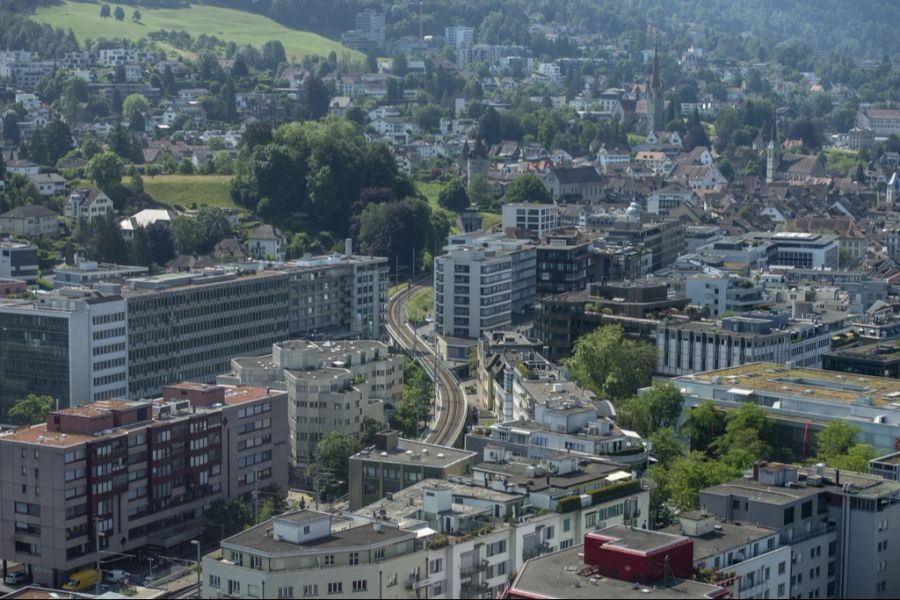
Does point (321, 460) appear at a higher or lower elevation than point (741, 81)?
lower

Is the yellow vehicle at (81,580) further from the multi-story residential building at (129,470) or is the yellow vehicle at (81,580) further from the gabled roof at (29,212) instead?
the gabled roof at (29,212)

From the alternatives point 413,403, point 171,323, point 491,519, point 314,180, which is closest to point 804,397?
point 413,403

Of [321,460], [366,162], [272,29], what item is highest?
[272,29]

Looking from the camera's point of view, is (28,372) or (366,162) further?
(366,162)

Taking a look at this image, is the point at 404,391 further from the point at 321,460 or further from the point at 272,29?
the point at 272,29

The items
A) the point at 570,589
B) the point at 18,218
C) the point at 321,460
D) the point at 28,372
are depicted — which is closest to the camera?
the point at 570,589

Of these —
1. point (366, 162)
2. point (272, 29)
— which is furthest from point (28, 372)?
Result: point (272, 29)

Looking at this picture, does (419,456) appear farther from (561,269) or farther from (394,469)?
(561,269)

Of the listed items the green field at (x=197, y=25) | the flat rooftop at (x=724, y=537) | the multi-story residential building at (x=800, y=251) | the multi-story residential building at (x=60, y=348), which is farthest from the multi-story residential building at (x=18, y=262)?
the green field at (x=197, y=25)
